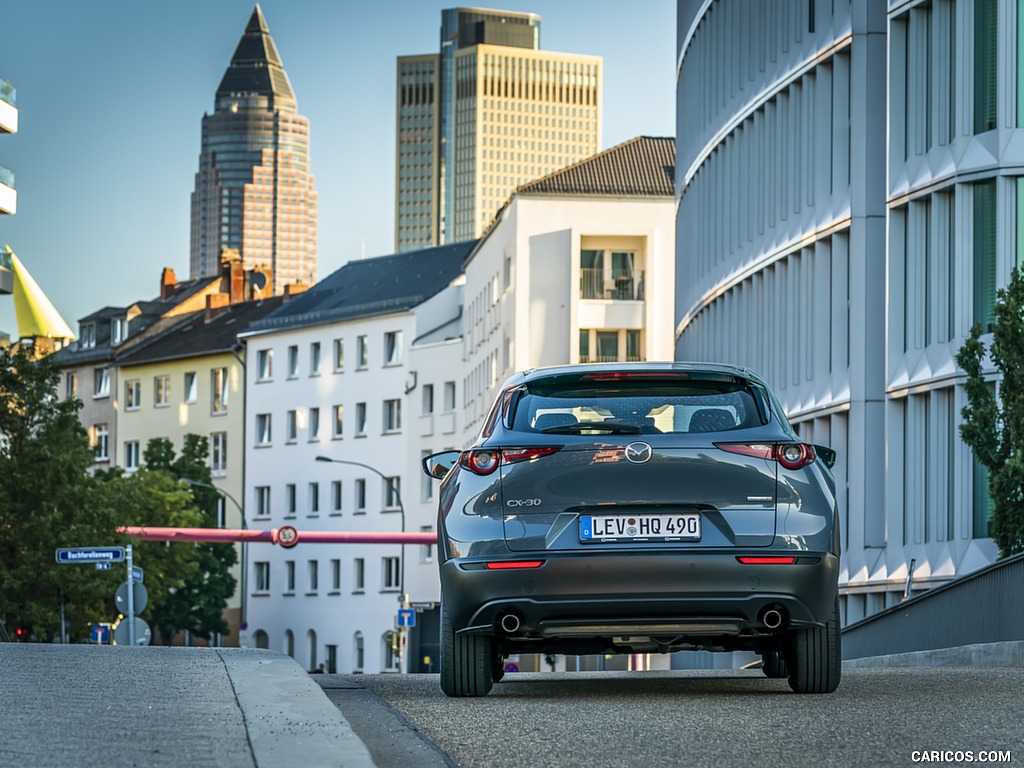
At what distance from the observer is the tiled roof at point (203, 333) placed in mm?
110688

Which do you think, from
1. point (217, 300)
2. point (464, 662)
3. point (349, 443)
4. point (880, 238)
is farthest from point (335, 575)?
point (464, 662)

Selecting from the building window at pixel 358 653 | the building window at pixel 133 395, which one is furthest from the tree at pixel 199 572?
the building window at pixel 133 395

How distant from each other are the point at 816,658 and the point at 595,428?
1.65 meters

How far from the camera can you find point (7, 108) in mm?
65062

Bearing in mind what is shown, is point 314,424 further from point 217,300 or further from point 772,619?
point 772,619

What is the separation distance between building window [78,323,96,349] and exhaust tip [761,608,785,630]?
112935 millimetres

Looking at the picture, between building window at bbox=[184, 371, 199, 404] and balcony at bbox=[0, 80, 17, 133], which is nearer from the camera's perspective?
balcony at bbox=[0, 80, 17, 133]

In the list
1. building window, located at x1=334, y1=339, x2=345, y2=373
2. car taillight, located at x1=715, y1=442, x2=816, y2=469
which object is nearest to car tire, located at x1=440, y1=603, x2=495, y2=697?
car taillight, located at x1=715, y1=442, x2=816, y2=469

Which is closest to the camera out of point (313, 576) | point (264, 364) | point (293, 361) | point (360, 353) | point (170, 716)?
point (170, 716)

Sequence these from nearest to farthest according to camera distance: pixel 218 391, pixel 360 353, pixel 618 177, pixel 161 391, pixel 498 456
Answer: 1. pixel 498 456
2. pixel 618 177
3. pixel 360 353
4. pixel 218 391
5. pixel 161 391

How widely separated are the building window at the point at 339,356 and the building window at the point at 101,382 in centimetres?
1876

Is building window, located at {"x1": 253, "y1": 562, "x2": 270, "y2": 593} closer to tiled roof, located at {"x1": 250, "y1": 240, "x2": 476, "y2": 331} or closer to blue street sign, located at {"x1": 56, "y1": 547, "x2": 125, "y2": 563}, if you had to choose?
tiled roof, located at {"x1": 250, "y1": 240, "x2": 476, "y2": 331}

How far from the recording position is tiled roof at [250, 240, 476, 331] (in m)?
102

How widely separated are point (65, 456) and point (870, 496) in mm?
21095
